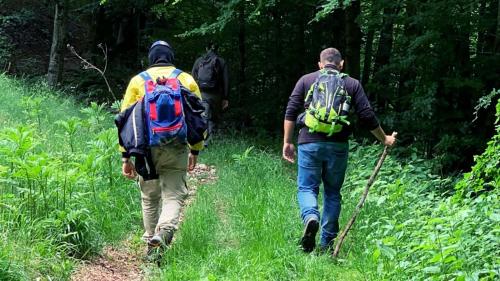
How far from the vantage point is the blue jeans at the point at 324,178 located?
496 cm

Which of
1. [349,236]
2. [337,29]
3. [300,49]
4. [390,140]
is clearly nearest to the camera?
[390,140]

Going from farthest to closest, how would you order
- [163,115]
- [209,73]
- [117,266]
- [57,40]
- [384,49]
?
1. [57,40]
2. [384,49]
3. [209,73]
4. [117,266]
5. [163,115]

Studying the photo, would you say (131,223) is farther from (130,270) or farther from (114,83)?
(114,83)

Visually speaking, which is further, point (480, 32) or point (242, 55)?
point (242, 55)

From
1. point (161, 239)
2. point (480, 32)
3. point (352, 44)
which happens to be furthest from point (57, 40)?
point (161, 239)

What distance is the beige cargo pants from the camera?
4695 millimetres

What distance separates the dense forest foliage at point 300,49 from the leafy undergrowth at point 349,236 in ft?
5.78

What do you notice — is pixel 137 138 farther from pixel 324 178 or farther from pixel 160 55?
pixel 324 178

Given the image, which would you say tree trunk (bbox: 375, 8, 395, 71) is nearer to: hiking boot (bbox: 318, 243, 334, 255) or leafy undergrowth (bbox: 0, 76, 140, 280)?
hiking boot (bbox: 318, 243, 334, 255)

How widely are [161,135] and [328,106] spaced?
1.49m

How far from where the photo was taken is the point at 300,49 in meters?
14.7

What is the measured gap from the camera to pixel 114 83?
1712 cm

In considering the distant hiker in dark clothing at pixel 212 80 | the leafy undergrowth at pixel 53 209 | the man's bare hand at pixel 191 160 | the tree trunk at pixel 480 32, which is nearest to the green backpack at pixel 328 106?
the man's bare hand at pixel 191 160

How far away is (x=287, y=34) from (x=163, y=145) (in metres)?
10.9
